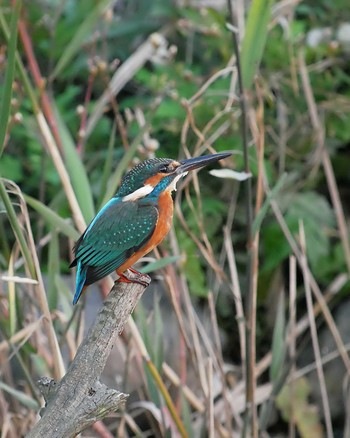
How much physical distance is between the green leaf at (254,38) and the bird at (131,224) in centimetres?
50

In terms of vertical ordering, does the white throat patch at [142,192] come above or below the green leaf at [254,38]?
below

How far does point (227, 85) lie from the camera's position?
11.0 ft

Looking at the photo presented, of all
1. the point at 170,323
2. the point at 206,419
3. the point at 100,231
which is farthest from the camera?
the point at 170,323

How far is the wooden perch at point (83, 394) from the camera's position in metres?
1.45

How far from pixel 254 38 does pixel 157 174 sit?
61 cm

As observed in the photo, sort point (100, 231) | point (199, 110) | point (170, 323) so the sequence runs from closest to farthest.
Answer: point (100, 231), point (199, 110), point (170, 323)

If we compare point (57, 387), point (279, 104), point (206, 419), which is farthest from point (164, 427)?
point (279, 104)

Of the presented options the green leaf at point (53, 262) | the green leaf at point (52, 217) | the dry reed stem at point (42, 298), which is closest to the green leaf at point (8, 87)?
the dry reed stem at point (42, 298)

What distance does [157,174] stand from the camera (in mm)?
1711

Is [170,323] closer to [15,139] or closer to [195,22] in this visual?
[15,139]

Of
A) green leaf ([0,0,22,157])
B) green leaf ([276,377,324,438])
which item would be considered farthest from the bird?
green leaf ([276,377,324,438])

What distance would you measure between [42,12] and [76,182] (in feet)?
5.77

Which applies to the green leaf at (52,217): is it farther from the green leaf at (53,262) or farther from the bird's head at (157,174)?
the bird's head at (157,174)

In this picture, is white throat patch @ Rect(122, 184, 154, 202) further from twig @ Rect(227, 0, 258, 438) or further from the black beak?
twig @ Rect(227, 0, 258, 438)
